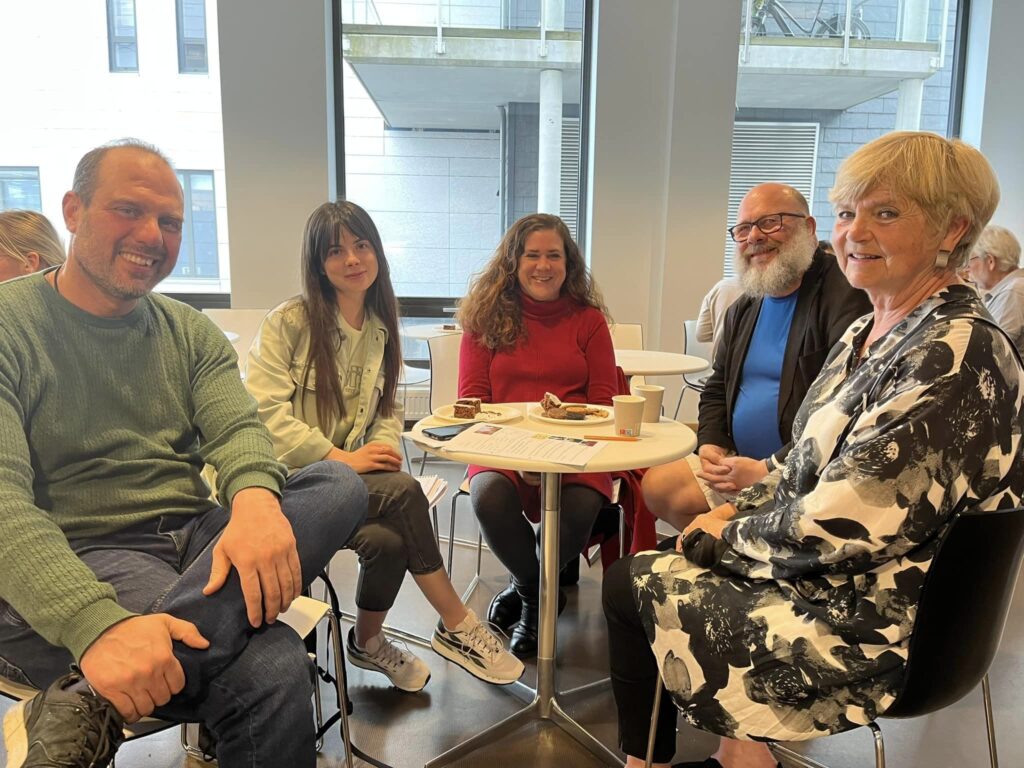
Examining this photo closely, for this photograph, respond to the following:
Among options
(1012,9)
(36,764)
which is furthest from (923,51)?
(36,764)

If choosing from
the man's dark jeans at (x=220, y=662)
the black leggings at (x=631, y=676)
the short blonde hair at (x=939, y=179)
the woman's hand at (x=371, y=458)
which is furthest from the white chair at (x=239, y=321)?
the short blonde hair at (x=939, y=179)

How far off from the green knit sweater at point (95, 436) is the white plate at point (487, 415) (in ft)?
1.88

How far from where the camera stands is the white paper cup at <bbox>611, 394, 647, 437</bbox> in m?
1.72

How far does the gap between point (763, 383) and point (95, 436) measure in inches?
67.2

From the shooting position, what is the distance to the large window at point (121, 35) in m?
4.76

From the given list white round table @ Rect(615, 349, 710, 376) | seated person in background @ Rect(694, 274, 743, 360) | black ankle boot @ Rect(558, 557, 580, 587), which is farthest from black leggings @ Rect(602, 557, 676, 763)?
seated person in background @ Rect(694, 274, 743, 360)

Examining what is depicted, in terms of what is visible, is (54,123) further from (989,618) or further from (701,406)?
(989,618)

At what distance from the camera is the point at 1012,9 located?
16.3 ft

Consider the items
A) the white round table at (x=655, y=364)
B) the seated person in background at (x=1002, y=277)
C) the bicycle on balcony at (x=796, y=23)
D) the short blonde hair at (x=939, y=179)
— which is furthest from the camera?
the bicycle on balcony at (x=796, y=23)

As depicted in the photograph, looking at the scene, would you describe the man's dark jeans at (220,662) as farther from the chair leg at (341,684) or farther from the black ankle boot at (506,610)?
the black ankle boot at (506,610)

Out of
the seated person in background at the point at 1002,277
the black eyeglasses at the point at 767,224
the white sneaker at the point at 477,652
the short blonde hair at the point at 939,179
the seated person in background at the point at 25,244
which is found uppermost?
the short blonde hair at the point at 939,179

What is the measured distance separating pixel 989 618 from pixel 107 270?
1582mm

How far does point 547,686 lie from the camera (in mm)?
1863

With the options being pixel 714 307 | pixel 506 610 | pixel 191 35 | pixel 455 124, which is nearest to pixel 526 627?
pixel 506 610
